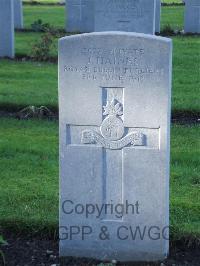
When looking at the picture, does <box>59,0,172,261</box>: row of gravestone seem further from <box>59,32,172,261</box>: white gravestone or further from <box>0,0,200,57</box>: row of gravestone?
<box>0,0,200,57</box>: row of gravestone

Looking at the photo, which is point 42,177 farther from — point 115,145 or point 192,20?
point 192,20

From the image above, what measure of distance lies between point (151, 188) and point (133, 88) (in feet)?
2.04

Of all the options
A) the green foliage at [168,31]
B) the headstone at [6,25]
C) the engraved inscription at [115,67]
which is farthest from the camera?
the green foliage at [168,31]

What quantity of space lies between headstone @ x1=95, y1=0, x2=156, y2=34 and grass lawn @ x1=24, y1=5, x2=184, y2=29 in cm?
625

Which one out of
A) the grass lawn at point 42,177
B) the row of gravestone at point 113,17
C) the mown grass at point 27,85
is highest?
the row of gravestone at point 113,17

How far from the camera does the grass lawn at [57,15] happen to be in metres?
19.3

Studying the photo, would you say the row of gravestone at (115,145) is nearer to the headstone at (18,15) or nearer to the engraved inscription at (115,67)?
the engraved inscription at (115,67)

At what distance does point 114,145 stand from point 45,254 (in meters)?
0.86

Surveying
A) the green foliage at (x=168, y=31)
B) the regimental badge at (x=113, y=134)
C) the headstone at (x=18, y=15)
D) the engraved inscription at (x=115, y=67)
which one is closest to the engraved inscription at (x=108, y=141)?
the regimental badge at (x=113, y=134)

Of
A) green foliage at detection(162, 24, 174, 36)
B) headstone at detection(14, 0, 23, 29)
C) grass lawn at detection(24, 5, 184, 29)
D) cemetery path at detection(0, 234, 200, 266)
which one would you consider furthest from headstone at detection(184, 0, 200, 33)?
cemetery path at detection(0, 234, 200, 266)

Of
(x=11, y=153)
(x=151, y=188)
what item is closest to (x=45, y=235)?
(x=151, y=188)

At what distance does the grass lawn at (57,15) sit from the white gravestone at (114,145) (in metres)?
13.6

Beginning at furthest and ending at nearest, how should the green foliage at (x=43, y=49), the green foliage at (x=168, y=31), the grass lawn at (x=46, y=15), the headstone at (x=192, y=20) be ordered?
the grass lawn at (x=46, y=15) < the headstone at (x=192, y=20) < the green foliage at (x=168, y=31) < the green foliage at (x=43, y=49)

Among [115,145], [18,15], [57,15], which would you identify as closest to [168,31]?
[18,15]
